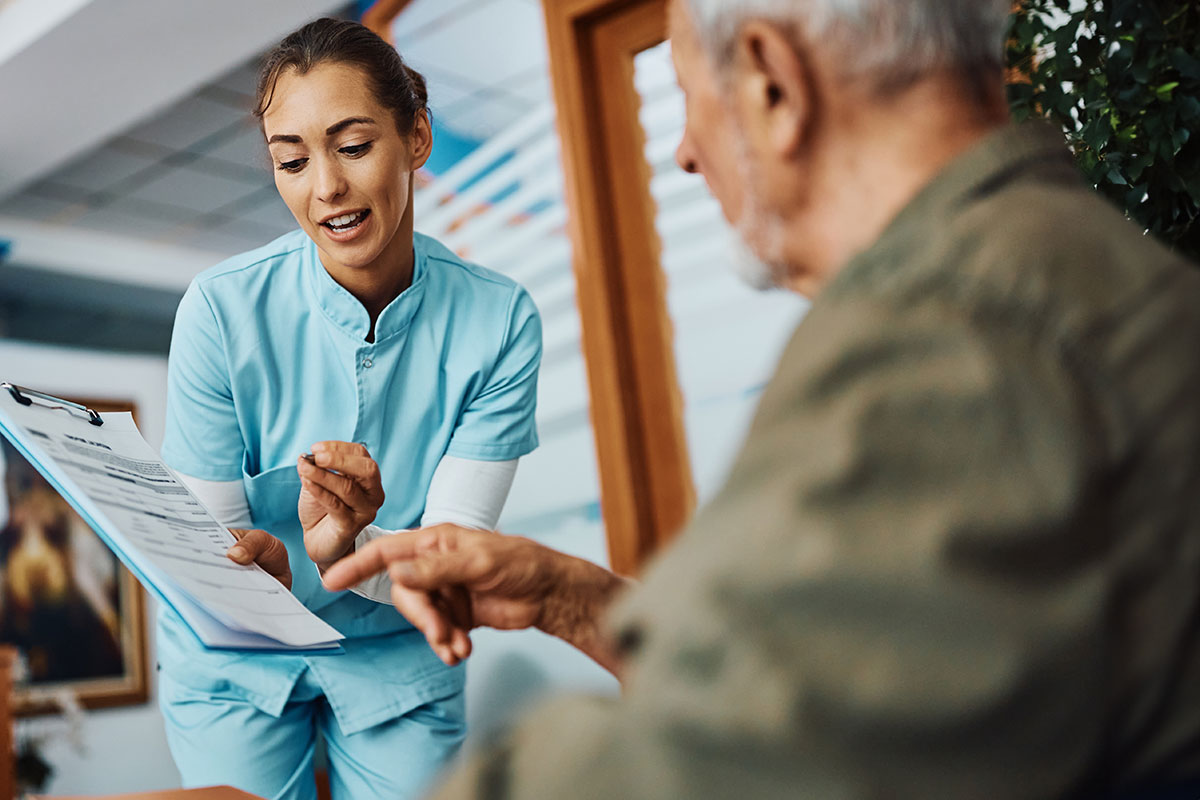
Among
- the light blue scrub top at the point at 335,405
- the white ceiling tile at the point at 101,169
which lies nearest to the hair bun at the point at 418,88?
the light blue scrub top at the point at 335,405

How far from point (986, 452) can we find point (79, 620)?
696cm

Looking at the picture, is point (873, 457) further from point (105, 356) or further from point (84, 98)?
point (105, 356)

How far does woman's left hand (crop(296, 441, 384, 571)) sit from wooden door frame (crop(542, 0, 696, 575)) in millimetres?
1437

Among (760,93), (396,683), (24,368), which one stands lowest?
(396,683)

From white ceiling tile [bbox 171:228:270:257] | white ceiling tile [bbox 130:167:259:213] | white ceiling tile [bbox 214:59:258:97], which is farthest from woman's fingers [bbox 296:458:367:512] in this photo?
white ceiling tile [bbox 171:228:270:257]

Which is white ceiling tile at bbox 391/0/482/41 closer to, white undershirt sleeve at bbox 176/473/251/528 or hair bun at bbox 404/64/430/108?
hair bun at bbox 404/64/430/108

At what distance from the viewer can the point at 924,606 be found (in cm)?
40

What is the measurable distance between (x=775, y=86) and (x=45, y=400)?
37.2 inches

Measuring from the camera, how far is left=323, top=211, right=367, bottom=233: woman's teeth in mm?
1549

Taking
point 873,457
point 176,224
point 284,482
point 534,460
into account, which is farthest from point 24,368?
point 873,457

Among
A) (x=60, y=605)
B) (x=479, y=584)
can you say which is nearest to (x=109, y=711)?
(x=60, y=605)

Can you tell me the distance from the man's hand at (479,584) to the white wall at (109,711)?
5687 mm

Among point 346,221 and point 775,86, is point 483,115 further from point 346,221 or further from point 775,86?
point 775,86

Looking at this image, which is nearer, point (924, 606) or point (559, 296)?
point (924, 606)
